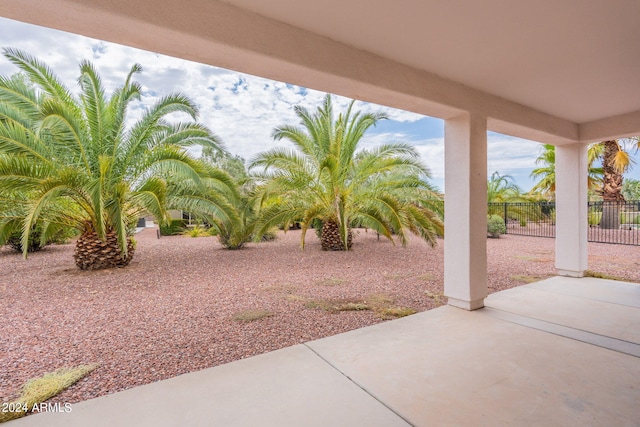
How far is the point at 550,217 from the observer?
14867mm

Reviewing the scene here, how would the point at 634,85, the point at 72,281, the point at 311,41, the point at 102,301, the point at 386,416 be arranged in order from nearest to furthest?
the point at 386,416, the point at 311,41, the point at 634,85, the point at 102,301, the point at 72,281

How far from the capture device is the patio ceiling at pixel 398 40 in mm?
2229

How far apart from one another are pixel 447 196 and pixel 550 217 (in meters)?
13.9

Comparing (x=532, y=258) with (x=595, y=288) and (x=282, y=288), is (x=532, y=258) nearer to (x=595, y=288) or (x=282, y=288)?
(x=595, y=288)

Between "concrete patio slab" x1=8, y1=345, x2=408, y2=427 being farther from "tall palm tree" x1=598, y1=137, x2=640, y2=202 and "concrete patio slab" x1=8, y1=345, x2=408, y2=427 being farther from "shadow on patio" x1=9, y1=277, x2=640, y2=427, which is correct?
"tall palm tree" x1=598, y1=137, x2=640, y2=202

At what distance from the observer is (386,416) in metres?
2.08

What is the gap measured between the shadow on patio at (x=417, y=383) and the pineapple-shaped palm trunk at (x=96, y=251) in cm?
525

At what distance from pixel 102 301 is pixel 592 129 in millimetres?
8435

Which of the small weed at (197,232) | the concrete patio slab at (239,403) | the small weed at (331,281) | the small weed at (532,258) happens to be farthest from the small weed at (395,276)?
the small weed at (197,232)

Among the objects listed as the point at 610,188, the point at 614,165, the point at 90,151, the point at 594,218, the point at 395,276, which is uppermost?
the point at 614,165

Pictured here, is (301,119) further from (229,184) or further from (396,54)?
(396,54)

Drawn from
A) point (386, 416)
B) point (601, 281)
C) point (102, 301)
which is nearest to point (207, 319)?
point (102, 301)

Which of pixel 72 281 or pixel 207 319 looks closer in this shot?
pixel 207 319


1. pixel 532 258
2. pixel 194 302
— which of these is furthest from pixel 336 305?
pixel 532 258
